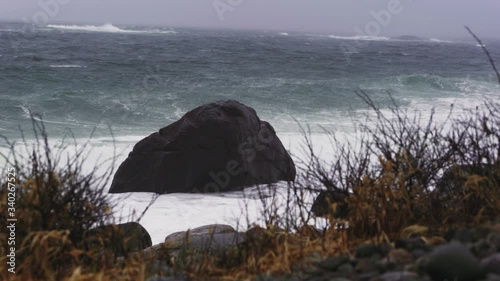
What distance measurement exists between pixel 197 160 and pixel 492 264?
8840 mm

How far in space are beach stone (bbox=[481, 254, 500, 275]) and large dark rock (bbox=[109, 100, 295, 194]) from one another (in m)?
8.45

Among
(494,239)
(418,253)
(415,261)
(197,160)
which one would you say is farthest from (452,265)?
(197,160)

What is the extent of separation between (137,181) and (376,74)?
28.9 meters

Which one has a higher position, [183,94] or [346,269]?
[183,94]

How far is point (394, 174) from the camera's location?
4.20m

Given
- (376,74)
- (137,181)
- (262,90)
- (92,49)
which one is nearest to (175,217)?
(137,181)

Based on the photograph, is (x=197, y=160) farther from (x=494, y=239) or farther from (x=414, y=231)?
(x=494, y=239)

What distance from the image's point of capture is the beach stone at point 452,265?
2.64 meters

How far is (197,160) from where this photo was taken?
36.9 feet

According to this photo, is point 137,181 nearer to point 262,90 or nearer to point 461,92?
point 262,90

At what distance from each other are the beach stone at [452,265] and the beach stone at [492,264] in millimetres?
33

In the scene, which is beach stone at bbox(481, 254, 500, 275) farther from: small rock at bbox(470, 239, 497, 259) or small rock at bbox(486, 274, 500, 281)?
small rock at bbox(470, 239, 497, 259)

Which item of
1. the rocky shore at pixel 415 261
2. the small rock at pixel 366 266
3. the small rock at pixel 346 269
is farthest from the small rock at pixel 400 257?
the small rock at pixel 346 269

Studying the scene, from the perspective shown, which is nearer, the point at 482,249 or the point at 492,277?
the point at 492,277
